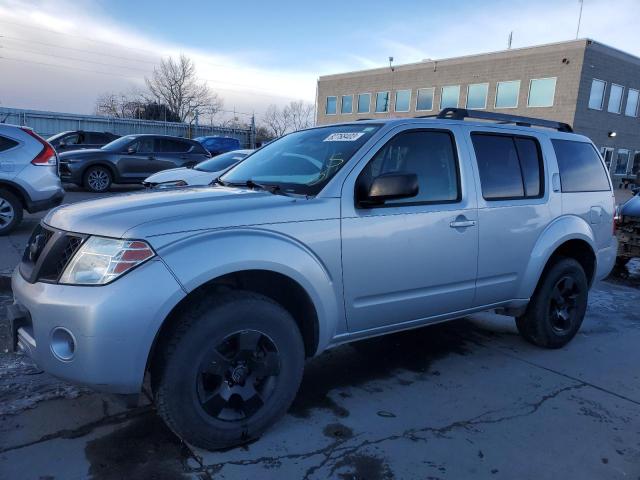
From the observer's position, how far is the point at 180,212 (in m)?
2.63

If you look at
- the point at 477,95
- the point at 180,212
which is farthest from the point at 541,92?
the point at 180,212

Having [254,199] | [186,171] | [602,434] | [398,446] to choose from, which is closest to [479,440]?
[398,446]

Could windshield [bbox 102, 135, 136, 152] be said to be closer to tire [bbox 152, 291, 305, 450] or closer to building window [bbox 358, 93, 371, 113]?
tire [bbox 152, 291, 305, 450]

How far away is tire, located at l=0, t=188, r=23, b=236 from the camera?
25.1 feet

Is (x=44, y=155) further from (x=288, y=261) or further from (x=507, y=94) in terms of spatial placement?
(x=507, y=94)

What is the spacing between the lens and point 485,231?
12.1 feet

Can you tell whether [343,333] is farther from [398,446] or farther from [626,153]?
[626,153]

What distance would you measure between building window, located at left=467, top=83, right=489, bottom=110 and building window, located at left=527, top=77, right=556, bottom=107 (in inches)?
118

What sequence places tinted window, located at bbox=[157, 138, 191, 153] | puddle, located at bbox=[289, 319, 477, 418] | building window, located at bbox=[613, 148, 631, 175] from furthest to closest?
building window, located at bbox=[613, 148, 631, 175]
tinted window, located at bbox=[157, 138, 191, 153]
puddle, located at bbox=[289, 319, 477, 418]

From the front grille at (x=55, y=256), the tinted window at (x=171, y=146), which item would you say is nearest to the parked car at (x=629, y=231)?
the front grille at (x=55, y=256)

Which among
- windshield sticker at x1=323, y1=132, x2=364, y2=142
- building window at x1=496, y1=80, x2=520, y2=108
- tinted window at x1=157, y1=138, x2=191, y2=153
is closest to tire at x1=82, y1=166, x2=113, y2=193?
tinted window at x1=157, y1=138, x2=191, y2=153

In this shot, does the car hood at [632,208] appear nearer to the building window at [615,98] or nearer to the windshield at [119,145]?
the windshield at [119,145]

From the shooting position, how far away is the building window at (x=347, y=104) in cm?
4094

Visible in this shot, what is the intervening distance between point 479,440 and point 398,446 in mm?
497
